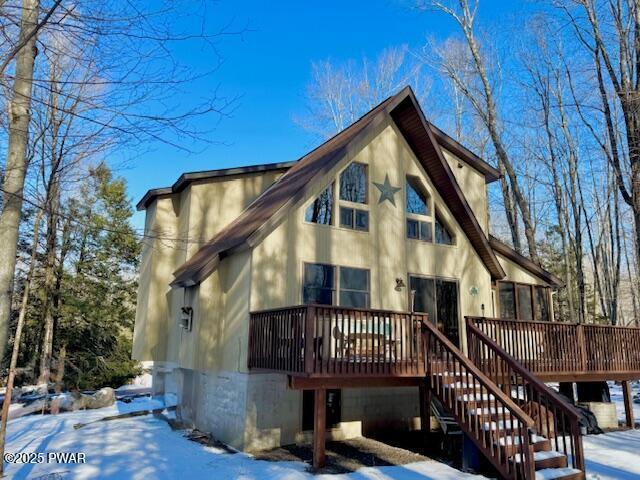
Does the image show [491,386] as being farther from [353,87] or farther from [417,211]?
[353,87]

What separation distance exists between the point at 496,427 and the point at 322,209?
6.15 m

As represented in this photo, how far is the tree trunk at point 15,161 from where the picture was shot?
189 inches

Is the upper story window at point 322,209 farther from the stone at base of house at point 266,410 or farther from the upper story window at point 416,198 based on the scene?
the stone at base of house at point 266,410

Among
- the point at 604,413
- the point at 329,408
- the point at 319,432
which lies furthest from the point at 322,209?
the point at 604,413

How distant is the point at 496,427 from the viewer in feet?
24.1

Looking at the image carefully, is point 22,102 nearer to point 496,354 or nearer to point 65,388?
point 496,354

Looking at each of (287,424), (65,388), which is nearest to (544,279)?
(287,424)

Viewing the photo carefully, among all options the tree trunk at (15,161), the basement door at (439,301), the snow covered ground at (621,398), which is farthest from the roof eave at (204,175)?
the snow covered ground at (621,398)

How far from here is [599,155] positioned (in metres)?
25.0

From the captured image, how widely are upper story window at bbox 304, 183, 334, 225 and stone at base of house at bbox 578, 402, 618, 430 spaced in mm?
9085

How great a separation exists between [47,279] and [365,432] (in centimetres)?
1832

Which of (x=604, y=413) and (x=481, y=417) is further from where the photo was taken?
(x=604, y=413)

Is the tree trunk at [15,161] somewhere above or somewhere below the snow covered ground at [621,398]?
above

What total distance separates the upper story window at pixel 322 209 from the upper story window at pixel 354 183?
0.37m
